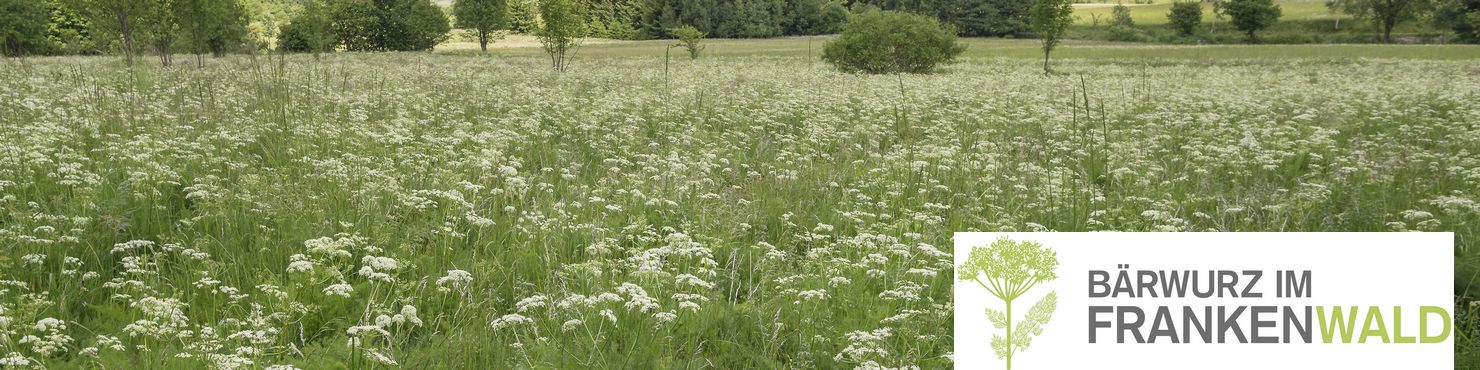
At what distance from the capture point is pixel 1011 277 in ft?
13.2

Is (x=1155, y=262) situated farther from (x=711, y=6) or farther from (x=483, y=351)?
(x=711, y=6)

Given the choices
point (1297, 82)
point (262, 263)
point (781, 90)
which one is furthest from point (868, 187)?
point (1297, 82)

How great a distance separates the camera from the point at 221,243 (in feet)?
16.9

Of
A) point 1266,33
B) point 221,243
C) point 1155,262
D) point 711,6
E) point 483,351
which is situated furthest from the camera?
point 711,6

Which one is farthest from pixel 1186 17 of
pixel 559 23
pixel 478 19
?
pixel 559 23

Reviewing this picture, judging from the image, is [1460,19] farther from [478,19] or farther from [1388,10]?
[478,19]

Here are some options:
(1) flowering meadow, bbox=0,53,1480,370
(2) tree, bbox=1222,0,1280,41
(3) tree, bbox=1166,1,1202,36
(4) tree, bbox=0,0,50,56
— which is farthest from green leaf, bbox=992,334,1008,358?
(2) tree, bbox=1222,0,1280,41

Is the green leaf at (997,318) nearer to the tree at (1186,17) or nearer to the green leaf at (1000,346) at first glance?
the green leaf at (1000,346)

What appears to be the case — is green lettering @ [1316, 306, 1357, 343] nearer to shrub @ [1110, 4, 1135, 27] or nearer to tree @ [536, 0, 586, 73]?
tree @ [536, 0, 586, 73]

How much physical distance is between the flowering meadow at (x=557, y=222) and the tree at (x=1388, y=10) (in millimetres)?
91583

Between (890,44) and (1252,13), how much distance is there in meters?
75.3

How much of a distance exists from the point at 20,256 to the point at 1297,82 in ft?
90.9

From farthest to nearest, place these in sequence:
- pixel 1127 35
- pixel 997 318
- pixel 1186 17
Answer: pixel 1186 17
pixel 1127 35
pixel 997 318

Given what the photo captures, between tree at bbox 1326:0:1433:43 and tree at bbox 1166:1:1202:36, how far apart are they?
13764 millimetres
